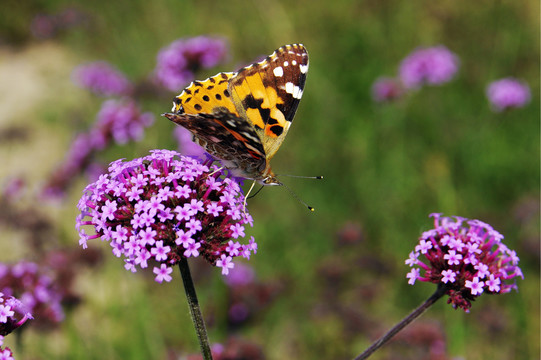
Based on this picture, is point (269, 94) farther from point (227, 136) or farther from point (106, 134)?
point (106, 134)

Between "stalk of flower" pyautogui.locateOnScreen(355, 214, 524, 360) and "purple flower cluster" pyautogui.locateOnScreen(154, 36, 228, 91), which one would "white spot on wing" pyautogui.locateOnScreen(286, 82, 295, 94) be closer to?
"stalk of flower" pyautogui.locateOnScreen(355, 214, 524, 360)

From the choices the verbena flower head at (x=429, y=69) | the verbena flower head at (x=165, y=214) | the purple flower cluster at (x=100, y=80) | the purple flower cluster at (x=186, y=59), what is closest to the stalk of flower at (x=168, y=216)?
the verbena flower head at (x=165, y=214)

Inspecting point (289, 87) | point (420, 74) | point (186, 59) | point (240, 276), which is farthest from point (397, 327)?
point (420, 74)

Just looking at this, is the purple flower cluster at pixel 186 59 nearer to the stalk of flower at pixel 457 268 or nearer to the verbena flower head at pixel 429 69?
the verbena flower head at pixel 429 69

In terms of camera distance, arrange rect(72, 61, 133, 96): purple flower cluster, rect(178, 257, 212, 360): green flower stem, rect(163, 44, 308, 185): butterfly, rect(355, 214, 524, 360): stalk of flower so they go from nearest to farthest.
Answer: rect(178, 257, 212, 360): green flower stem → rect(355, 214, 524, 360): stalk of flower → rect(163, 44, 308, 185): butterfly → rect(72, 61, 133, 96): purple flower cluster

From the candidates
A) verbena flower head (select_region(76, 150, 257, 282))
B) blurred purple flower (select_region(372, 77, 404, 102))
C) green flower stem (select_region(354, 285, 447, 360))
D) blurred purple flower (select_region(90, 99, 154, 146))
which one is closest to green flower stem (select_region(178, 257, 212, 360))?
verbena flower head (select_region(76, 150, 257, 282))
